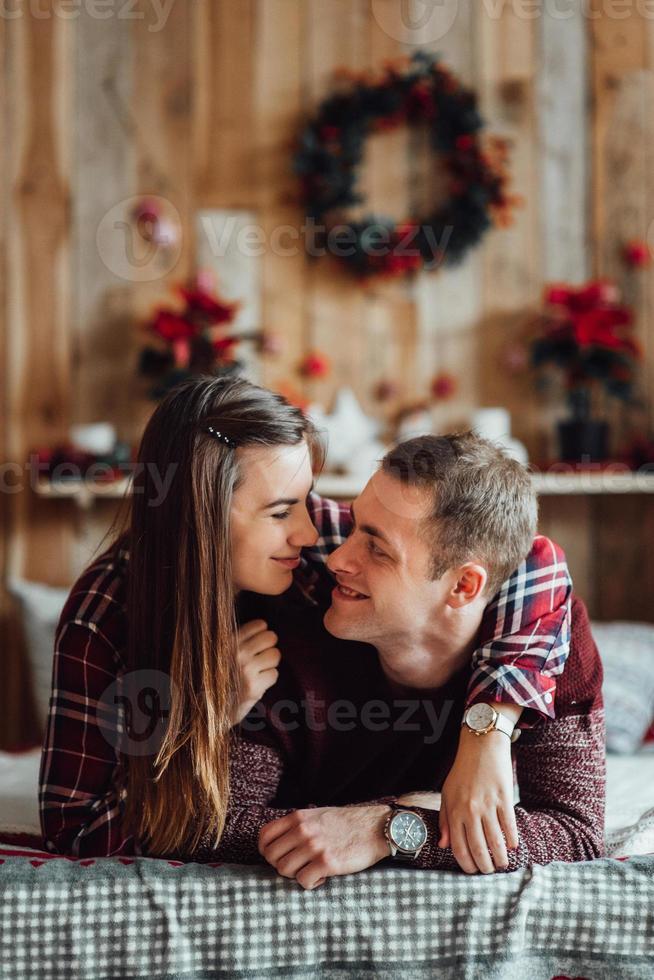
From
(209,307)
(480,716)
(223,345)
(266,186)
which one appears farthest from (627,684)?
(266,186)

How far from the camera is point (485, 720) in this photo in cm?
118

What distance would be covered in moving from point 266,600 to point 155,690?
0.27 meters

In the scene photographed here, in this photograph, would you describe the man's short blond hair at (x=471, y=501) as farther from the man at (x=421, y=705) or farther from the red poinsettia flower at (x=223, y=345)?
the red poinsettia flower at (x=223, y=345)

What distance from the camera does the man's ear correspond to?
4.20 ft

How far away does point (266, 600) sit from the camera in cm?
149

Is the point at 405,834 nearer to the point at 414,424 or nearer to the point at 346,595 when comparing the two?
the point at 346,595

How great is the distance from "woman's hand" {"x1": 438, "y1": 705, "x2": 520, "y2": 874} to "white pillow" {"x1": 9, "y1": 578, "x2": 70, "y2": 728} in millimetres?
1412

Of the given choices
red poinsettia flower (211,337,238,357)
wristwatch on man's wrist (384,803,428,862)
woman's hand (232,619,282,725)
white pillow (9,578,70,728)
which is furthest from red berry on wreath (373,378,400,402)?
wristwatch on man's wrist (384,803,428,862)

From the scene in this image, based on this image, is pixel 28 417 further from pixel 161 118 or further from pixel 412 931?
pixel 412 931

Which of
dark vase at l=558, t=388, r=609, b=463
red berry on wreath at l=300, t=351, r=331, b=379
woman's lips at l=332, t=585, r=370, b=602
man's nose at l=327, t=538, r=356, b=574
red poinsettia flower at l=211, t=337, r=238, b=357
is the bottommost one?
woman's lips at l=332, t=585, r=370, b=602

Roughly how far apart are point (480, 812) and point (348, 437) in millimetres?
1503

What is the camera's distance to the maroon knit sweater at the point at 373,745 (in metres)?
1.22

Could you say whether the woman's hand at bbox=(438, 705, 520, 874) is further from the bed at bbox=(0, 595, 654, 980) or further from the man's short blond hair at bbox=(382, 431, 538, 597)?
the man's short blond hair at bbox=(382, 431, 538, 597)

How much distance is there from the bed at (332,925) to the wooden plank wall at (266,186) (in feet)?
5.36
